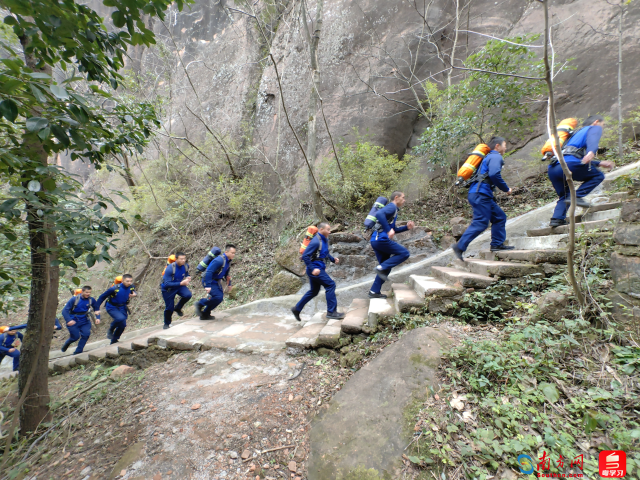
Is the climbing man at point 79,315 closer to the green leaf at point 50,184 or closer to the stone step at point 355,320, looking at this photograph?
the green leaf at point 50,184

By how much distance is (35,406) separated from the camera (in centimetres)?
315

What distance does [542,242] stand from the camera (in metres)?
3.65

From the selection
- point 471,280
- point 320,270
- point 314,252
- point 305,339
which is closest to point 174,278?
point 314,252

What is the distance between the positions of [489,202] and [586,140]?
4.91 ft

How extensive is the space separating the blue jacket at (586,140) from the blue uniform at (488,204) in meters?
0.89

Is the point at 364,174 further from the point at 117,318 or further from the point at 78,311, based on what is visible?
the point at 78,311

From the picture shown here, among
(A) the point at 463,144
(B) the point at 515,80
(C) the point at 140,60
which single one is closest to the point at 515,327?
(B) the point at 515,80

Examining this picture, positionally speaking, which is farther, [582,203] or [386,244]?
[386,244]

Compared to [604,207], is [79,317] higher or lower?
lower

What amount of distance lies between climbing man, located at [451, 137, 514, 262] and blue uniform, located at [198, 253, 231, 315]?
16.1ft

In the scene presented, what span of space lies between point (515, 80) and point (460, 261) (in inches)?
173

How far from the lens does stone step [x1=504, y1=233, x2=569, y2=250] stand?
3195 millimetres

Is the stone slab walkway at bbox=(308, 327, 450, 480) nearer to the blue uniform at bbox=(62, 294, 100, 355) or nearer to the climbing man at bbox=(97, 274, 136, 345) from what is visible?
the climbing man at bbox=(97, 274, 136, 345)

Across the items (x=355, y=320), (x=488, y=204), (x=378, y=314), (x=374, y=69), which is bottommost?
(x=355, y=320)
